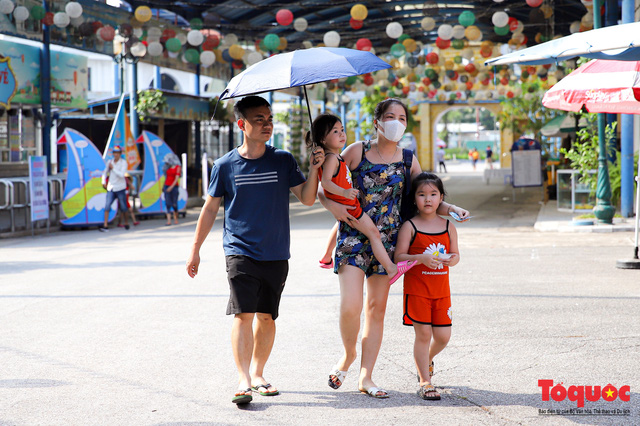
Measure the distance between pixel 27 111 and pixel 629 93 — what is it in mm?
18339

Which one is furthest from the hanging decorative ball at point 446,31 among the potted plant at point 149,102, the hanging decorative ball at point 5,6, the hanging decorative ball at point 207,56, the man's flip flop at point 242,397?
the man's flip flop at point 242,397

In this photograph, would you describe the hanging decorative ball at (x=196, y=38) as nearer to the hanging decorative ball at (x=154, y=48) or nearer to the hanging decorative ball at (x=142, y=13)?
the hanging decorative ball at (x=154, y=48)

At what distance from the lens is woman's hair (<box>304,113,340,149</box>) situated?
4535 millimetres

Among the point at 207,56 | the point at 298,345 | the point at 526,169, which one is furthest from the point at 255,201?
the point at 526,169

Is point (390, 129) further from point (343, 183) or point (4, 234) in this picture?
point (4, 234)

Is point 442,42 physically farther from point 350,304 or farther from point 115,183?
point 350,304

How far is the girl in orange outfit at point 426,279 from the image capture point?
14.9ft

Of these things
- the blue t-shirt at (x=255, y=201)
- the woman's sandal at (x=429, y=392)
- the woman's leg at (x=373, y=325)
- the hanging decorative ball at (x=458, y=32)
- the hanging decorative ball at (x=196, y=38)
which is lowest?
the woman's sandal at (x=429, y=392)

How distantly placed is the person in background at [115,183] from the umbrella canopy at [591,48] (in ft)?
39.8

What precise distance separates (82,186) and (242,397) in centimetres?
1387

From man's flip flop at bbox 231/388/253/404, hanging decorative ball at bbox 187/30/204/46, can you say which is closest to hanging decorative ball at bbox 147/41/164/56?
hanging decorative ball at bbox 187/30/204/46

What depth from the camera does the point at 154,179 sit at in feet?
65.3

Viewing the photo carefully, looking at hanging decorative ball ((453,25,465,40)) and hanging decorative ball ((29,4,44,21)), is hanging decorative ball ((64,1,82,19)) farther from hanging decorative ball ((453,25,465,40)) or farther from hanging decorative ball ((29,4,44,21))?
hanging decorative ball ((453,25,465,40))

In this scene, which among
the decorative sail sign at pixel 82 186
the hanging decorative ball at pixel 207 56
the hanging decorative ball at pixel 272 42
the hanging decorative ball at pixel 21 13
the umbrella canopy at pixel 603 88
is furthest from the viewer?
the hanging decorative ball at pixel 207 56
